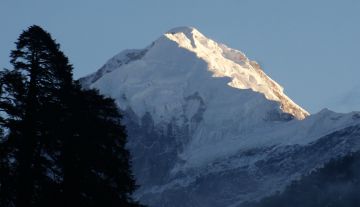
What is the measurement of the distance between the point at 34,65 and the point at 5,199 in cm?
415

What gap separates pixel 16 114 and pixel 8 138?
80 centimetres

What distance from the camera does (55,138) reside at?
1505 inches

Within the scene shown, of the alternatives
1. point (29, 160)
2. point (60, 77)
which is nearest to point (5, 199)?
point (29, 160)

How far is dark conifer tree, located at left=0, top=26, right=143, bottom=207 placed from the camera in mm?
37656

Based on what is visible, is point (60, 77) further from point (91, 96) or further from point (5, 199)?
point (5, 199)

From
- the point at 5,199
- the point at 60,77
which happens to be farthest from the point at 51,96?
the point at 5,199

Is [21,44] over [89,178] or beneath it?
over

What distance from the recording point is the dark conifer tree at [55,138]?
3766 centimetres

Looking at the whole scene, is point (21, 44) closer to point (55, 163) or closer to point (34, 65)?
point (34, 65)

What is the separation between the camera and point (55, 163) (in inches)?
1505

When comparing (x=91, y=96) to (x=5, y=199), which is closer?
(x=5, y=199)

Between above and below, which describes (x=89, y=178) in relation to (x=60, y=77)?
below

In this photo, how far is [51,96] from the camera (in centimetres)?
3881

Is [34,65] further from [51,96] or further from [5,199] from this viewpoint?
[5,199]
